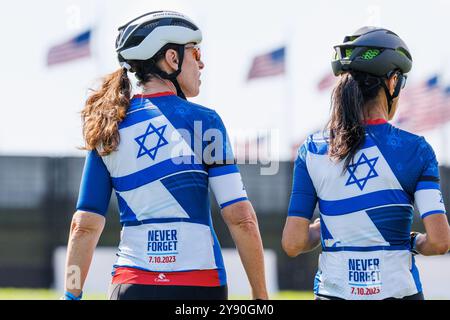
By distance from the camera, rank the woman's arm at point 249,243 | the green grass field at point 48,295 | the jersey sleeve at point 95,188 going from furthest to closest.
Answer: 1. the green grass field at point 48,295
2. the jersey sleeve at point 95,188
3. the woman's arm at point 249,243

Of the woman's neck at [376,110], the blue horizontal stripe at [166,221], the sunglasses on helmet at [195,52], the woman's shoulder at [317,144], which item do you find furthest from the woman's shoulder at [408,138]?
the sunglasses on helmet at [195,52]

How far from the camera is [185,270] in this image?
18.5 ft

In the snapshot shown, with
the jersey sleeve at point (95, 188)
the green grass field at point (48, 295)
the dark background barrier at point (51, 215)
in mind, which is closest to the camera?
the jersey sleeve at point (95, 188)

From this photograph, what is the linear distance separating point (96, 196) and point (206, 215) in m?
0.70

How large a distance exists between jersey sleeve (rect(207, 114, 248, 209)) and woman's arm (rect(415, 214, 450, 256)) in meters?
1.06

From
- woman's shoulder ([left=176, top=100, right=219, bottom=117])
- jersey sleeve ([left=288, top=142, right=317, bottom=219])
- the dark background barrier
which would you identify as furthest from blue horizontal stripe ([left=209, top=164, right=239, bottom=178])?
the dark background barrier

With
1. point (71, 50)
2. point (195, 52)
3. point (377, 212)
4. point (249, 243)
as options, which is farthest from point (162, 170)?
point (71, 50)

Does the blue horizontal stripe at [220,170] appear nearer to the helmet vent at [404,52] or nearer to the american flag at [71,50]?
the helmet vent at [404,52]

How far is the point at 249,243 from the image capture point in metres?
5.56

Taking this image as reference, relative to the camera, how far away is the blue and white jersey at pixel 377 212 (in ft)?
18.3

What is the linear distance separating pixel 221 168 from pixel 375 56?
47.7 inches

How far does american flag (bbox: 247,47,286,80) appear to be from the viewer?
31359 mm

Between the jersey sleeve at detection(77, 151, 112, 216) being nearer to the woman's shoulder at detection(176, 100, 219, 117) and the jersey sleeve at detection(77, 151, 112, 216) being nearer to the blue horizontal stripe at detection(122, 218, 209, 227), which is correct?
the blue horizontal stripe at detection(122, 218, 209, 227)
